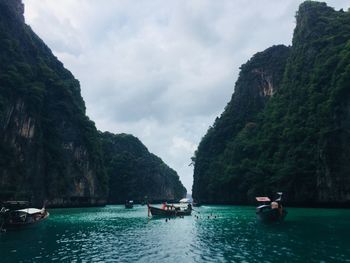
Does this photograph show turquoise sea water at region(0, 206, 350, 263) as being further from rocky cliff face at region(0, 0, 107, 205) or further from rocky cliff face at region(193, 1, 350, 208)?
rocky cliff face at region(0, 0, 107, 205)

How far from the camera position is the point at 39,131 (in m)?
Answer: 80.8

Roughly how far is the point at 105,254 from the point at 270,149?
6951 cm

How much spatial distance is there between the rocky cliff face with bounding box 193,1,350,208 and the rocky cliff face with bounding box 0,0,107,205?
40.6 m

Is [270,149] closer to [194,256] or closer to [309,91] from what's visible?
[309,91]

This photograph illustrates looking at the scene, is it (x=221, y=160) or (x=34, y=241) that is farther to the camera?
(x=221, y=160)

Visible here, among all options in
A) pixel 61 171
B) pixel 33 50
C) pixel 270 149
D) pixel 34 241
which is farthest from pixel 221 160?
pixel 34 241

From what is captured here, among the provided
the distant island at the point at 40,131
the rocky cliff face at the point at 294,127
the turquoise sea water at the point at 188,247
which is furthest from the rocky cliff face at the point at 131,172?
the turquoise sea water at the point at 188,247

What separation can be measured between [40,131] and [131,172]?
76211 millimetres

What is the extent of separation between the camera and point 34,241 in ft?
87.4

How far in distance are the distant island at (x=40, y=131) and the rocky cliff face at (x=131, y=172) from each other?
3653cm

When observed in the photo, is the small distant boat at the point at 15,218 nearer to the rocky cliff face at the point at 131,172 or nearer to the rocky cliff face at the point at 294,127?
the rocky cliff face at the point at 294,127

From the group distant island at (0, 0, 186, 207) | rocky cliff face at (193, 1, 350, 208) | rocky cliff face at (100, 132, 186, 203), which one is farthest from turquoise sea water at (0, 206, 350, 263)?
rocky cliff face at (100, 132, 186, 203)

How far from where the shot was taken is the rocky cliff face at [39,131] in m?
67.6

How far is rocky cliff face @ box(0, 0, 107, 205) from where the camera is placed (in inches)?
2662
